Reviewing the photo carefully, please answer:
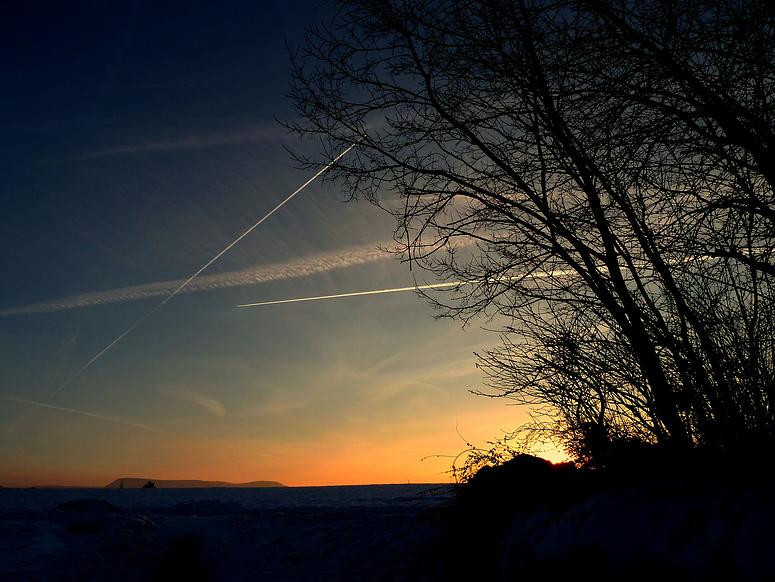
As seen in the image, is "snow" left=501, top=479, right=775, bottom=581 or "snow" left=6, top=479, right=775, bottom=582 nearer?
"snow" left=501, top=479, right=775, bottom=581

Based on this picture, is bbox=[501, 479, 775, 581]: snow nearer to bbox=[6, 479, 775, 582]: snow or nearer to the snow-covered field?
bbox=[6, 479, 775, 582]: snow

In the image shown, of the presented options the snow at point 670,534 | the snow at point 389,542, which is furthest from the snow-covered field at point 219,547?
the snow at point 670,534

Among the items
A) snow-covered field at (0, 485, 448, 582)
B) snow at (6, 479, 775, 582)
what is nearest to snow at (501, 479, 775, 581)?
snow at (6, 479, 775, 582)

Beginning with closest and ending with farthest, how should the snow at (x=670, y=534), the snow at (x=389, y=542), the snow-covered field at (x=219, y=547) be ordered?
the snow at (x=670, y=534) < the snow at (x=389, y=542) < the snow-covered field at (x=219, y=547)

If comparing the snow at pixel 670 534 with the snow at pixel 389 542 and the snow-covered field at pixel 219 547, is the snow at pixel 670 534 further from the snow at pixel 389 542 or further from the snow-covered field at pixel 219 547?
the snow-covered field at pixel 219 547

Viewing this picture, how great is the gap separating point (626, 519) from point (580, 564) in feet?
1.40

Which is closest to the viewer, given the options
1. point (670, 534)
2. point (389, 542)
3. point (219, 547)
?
point (670, 534)

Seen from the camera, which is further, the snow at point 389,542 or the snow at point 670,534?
the snow at point 389,542

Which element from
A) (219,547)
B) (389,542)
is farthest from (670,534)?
(219,547)

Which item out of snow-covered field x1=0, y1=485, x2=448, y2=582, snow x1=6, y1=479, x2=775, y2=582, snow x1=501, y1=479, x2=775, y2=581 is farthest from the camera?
snow-covered field x1=0, y1=485, x2=448, y2=582

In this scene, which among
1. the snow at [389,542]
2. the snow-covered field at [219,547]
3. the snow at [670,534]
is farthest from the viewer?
the snow-covered field at [219,547]

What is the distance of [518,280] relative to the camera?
579cm

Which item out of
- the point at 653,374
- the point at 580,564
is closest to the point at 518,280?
the point at 653,374

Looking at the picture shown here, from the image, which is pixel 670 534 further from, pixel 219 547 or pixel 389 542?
pixel 219 547
